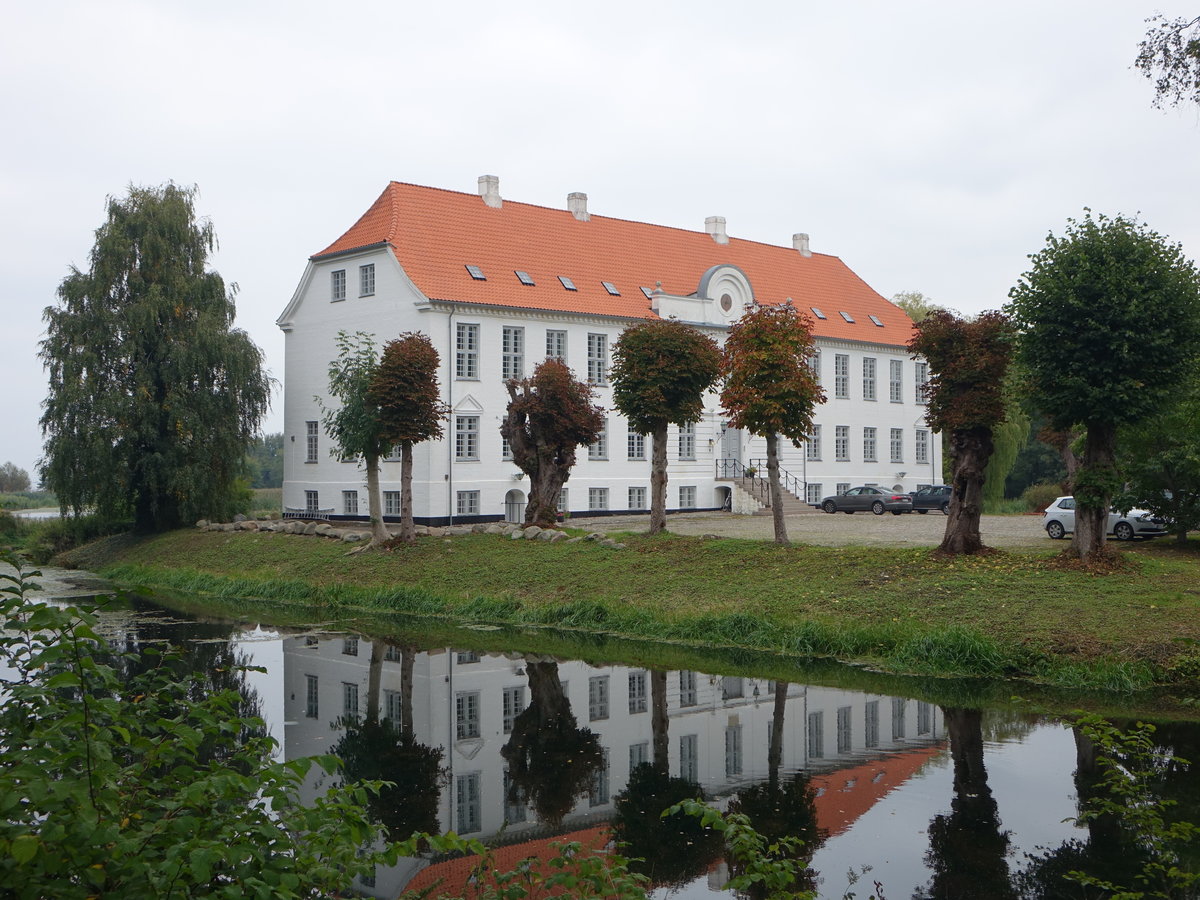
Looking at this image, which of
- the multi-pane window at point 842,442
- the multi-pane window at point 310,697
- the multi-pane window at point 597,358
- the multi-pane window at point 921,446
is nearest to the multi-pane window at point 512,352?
the multi-pane window at point 597,358

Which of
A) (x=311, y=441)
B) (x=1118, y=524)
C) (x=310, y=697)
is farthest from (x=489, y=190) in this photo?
(x=310, y=697)

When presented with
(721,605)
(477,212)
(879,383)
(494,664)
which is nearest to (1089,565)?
(721,605)

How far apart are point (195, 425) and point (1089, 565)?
2586 cm

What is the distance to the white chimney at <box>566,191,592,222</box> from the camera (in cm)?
4594

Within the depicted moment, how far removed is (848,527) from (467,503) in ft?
40.3

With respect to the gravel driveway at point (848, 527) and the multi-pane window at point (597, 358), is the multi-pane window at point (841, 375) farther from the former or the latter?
the multi-pane window at point (597, 358)

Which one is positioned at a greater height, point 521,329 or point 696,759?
point 521,329

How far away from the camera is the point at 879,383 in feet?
169

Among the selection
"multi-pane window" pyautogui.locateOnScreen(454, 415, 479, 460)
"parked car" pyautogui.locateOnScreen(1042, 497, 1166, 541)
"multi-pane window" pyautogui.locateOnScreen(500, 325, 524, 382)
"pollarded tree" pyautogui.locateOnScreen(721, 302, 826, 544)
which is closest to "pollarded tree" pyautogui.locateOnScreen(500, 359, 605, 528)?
"pollarded tree" pyautogui.locateOnScreen(721, 302, 826, 544)

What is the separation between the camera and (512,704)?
13.9 metres

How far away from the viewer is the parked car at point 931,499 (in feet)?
142

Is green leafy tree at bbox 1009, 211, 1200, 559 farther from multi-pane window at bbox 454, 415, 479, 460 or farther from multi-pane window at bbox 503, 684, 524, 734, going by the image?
multi-pane window at bbox 454, 415, 479, 460

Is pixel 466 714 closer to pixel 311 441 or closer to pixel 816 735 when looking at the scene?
pixel 816 735

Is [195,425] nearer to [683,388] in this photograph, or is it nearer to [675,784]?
[683,388]
